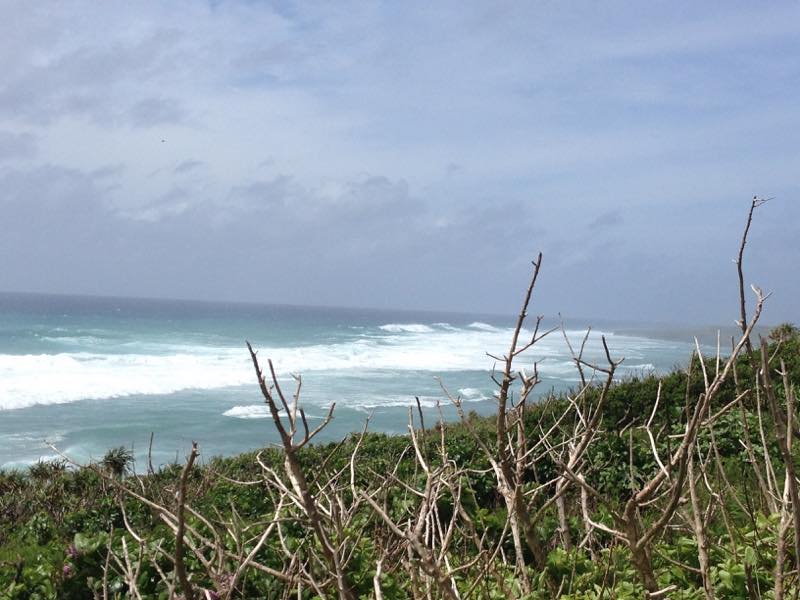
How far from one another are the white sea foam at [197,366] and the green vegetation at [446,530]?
61.7ft

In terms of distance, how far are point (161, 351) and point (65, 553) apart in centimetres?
5317

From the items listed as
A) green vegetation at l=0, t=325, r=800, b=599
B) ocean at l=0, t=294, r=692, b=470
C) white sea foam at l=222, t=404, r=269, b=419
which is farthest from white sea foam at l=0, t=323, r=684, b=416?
green vegetation at l=0, t=325, r=800, b=599

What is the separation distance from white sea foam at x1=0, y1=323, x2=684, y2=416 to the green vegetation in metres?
18.8

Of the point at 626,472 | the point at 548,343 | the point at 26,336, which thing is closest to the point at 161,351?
the point at 26,336

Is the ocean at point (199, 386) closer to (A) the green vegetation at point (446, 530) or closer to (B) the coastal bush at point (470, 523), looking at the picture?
(A) the green vegetation at point (446, 530)

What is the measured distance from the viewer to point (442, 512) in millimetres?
5207

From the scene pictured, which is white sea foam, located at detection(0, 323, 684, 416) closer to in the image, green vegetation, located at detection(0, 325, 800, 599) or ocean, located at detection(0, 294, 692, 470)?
ocean, located at detection(0, 294, 692, 470)

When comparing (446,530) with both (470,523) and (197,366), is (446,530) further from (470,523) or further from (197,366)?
(197,366)

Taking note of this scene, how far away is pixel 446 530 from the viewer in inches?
171

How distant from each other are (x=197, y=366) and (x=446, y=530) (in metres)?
41.5

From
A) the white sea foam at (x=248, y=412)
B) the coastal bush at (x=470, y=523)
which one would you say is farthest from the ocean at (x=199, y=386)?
the coastal bush at (x=470, y=523)

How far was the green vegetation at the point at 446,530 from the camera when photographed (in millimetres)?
1851

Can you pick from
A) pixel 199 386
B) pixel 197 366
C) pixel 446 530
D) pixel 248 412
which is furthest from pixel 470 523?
pixel 197 366

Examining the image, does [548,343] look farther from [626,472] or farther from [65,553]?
[65,553]
